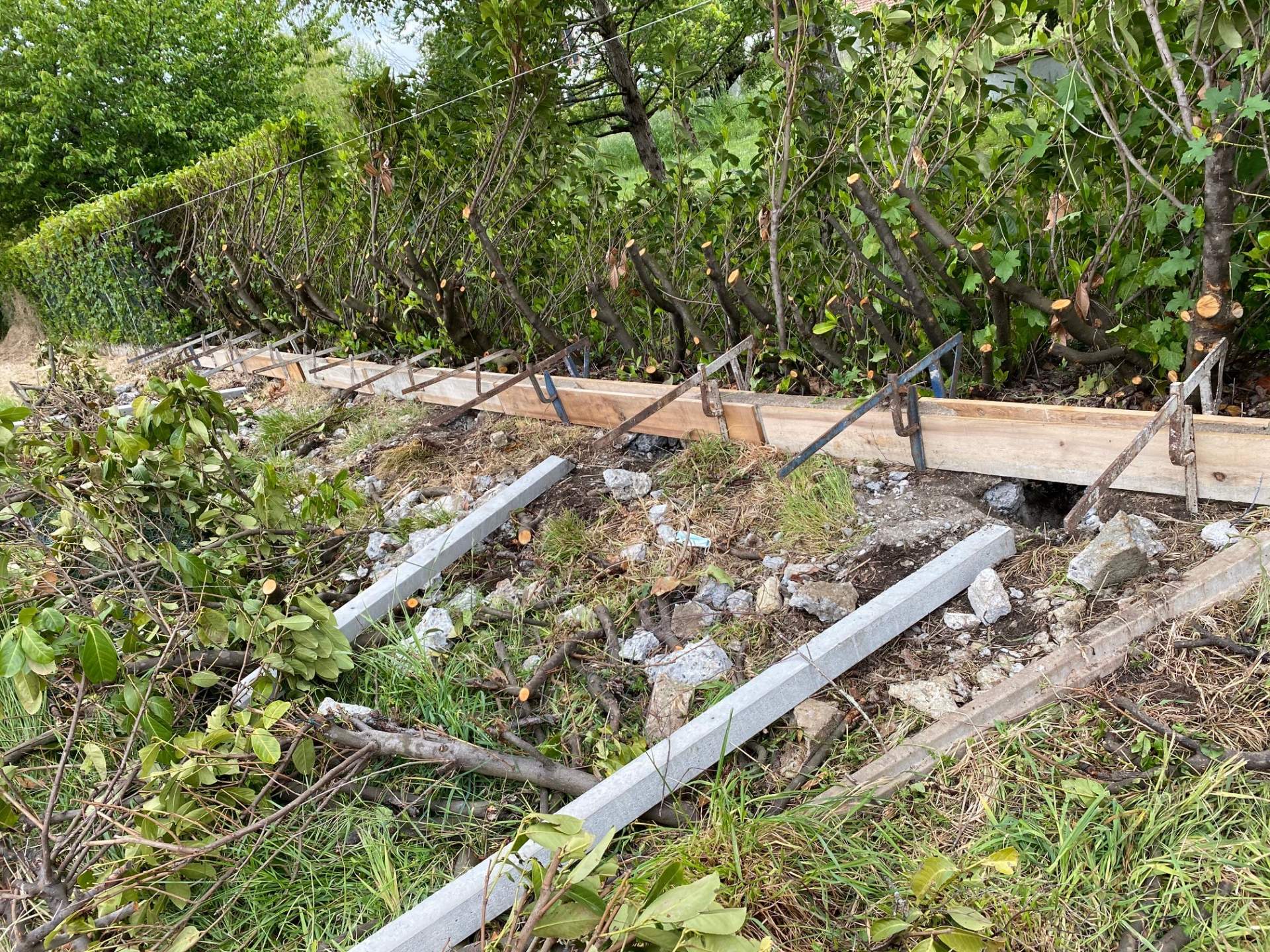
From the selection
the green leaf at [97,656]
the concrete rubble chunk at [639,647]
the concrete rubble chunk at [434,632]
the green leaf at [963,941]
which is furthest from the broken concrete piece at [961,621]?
the green leaf at [97,656]

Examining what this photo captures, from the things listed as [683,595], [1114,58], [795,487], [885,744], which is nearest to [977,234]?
[1114,58]

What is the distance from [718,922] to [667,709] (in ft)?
3.22

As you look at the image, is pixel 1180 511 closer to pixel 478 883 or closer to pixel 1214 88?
pixel 1214 88

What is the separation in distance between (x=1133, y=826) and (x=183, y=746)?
6.85 ft

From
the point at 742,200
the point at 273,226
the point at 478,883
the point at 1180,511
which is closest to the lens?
the point at 478,883

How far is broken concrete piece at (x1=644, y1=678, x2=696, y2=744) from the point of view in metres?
2.11

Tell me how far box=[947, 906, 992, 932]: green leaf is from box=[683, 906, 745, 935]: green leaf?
1.52ft

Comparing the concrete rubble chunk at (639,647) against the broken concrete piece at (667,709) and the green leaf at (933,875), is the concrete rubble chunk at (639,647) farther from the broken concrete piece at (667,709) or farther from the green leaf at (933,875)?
the green leaf at (933,875)

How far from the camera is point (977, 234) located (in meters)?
2.72

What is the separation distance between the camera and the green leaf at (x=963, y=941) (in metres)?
1.36

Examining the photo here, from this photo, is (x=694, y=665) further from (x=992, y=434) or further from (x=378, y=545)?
(x=378, y=545)

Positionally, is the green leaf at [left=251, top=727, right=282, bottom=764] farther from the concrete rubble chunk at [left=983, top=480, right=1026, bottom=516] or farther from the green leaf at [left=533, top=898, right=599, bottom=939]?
the concrete rubble chunk at [left=983, top=480, right=1026, bottom=516]

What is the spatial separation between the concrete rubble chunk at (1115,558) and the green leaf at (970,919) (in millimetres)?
1013

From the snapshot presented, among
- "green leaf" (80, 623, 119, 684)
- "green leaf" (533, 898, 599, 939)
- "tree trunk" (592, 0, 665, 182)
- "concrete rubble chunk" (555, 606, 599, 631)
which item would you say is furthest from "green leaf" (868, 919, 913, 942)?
"tree trunk" (592, 0, 665, 182)
